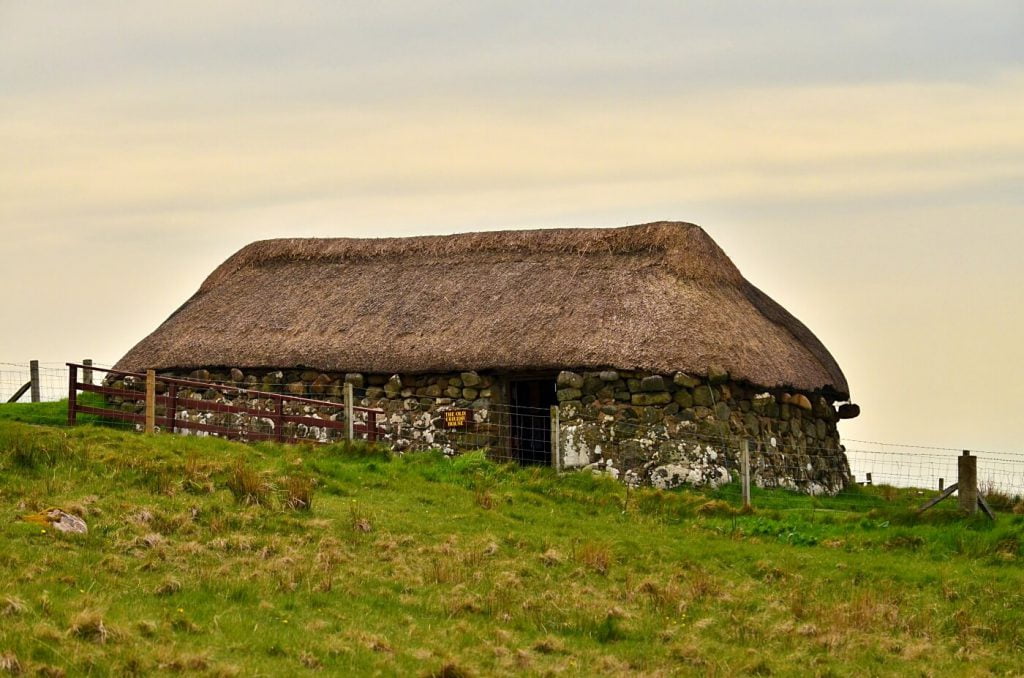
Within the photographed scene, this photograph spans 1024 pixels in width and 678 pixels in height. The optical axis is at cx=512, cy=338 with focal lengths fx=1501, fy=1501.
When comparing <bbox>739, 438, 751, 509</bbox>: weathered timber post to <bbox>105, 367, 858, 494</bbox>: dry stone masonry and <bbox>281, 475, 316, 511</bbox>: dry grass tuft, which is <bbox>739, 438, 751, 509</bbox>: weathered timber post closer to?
<bbox>105, 367, 858, 494</bbox>: dry stone masonry

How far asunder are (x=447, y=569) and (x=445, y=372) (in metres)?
10.9

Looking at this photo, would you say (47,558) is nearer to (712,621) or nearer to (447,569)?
(447,569)

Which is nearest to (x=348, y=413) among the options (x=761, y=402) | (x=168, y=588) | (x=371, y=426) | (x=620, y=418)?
(x=371, y=426)

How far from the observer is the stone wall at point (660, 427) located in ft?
84.2

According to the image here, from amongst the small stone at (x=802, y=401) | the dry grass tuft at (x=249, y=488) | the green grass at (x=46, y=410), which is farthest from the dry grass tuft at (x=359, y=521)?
the small stone at (x=802, y=401)

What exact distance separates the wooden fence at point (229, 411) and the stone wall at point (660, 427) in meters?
3.61

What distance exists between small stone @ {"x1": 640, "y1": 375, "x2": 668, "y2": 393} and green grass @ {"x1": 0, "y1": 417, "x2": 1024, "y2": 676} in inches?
114

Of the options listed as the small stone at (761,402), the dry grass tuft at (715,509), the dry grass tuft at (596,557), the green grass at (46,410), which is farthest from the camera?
the green grass at (46,410)

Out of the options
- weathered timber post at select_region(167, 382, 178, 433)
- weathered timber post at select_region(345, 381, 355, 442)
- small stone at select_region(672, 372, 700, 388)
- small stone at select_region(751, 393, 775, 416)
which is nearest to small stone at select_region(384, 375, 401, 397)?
weathered timber post at select_region(345, 381, 355, 442)

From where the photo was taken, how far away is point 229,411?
2647 centimetres

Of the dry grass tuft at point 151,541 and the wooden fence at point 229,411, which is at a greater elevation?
the wooden fence at point 229,411

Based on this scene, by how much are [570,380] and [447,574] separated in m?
9.91

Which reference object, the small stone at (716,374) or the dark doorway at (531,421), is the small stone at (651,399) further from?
the dark doorway at (531,421)

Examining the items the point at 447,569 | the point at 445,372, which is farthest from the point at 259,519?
the point at 445,372
